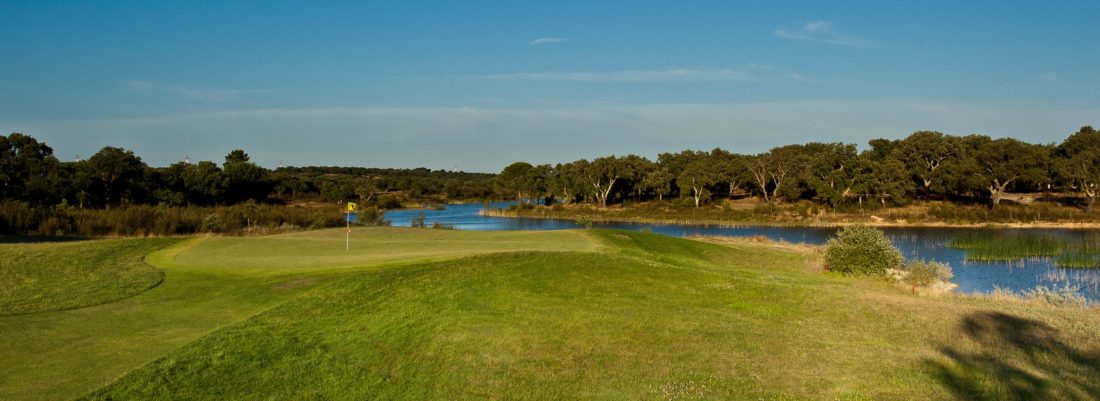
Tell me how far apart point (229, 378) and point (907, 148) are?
94.4 metres

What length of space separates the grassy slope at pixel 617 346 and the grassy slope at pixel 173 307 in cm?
75

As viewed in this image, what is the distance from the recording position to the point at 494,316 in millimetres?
13422

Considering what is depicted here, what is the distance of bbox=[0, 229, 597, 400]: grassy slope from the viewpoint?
9.32 meters

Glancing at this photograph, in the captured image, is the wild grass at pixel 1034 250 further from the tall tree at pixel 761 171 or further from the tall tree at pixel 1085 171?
the tall tree at pixel 761 171

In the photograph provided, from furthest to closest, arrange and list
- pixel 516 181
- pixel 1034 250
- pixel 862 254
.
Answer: pixel 516 181
pixel 1034 250
pixel 862 254

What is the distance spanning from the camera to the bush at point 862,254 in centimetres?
2534

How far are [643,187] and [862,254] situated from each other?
7945 cm

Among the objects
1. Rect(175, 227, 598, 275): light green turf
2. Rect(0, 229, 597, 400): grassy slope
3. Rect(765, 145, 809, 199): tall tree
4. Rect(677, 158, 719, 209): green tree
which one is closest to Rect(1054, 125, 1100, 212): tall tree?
Rect(765, 145, 809, 199): tall tree

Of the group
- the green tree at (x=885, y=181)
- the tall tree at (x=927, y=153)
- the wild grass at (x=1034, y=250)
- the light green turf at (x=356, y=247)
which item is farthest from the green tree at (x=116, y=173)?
the tall tree at (x=927, y=153)

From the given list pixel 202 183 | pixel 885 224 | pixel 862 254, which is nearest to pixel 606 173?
pixel 885 224

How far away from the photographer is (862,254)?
25703 millimetres

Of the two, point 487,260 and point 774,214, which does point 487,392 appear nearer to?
point 487,260

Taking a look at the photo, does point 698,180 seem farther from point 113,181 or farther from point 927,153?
point 113,181

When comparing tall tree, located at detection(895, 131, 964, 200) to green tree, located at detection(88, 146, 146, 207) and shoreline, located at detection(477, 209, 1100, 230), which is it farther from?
green tree, located at detection(88, 146, 146, 207)
